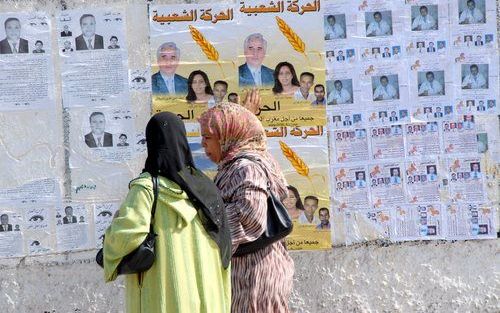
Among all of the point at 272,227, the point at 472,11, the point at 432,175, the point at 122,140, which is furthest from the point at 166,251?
the point at 472,11

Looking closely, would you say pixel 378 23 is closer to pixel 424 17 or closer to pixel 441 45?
pixel 424 17

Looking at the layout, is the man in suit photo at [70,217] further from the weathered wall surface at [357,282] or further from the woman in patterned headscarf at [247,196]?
the woman in patterned headscarf at [247,196]

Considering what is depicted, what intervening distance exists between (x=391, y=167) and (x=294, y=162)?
0.57 m

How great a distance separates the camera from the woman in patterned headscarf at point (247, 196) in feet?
13.7

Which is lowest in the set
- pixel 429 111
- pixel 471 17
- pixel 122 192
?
pixel 122 192

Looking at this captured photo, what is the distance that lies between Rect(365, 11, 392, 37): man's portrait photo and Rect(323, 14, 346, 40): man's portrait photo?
14 centimetres

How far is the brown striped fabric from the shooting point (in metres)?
4.17

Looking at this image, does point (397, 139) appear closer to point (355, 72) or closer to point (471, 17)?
A: point (355, 72)

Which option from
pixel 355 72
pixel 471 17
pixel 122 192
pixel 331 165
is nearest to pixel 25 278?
pixel 122 192

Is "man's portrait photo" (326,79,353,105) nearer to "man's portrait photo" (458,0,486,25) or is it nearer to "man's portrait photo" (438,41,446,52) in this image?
"man's portrait photo" (438,41,446,52)

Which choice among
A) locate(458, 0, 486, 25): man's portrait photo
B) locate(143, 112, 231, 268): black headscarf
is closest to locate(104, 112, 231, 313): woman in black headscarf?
locate(143, 112, 231, 268): black headscarf

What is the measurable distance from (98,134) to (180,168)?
1784 mm

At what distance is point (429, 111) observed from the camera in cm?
560

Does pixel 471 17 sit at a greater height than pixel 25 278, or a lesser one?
greater
